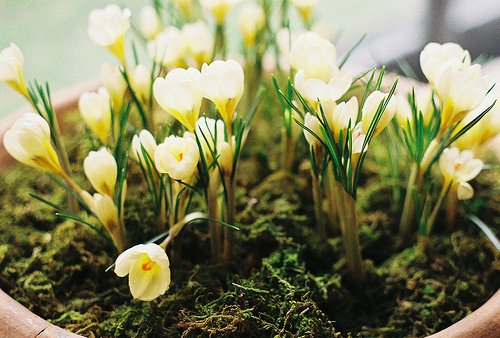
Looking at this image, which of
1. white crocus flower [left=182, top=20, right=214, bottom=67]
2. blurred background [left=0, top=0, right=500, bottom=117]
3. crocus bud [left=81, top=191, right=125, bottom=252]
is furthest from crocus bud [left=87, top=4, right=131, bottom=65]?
blurred background [left=0, top=0, right=500, bottom=117]

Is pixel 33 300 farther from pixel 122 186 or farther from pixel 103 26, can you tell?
pixel 103 26

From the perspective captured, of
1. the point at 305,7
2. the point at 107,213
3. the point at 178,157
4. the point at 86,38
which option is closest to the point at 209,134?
the point at 178,157

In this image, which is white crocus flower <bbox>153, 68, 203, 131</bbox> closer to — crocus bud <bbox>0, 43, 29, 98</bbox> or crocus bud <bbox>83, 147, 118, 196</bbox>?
crocus bud <bbox>83, 147, 118, 196</bbox>

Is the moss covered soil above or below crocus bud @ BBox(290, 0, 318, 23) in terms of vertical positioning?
below

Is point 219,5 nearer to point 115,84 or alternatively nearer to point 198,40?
point 198,40

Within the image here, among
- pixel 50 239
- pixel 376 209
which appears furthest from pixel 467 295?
pixel 50 239
